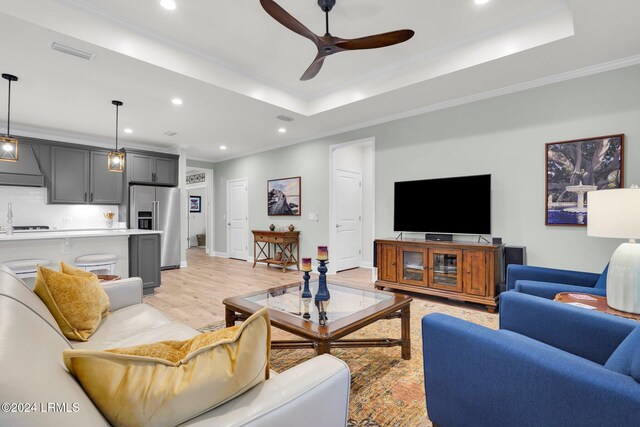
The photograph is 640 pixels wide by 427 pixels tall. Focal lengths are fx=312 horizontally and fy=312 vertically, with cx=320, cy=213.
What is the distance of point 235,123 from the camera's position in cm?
511

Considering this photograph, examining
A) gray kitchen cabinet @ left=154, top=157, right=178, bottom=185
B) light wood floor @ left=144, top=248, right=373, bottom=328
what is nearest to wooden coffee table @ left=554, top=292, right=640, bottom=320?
light wood floor @ left=144, top=248, right=373, bottom=328

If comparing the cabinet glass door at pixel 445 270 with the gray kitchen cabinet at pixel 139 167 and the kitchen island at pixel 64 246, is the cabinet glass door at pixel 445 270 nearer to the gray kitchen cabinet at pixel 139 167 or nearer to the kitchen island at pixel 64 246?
the kitchen island at pixel 64 246

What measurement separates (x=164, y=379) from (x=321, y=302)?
1.70 metres

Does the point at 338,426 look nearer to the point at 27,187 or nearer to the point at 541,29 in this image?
the point at 541,29

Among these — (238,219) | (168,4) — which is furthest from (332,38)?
(238,219)

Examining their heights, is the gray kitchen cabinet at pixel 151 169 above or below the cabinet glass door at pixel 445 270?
above

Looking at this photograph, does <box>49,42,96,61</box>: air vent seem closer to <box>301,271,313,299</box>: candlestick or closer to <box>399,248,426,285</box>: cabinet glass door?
<box>301,271,313,299</box>: candlestick

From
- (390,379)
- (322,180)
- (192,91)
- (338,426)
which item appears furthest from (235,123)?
(338,426)

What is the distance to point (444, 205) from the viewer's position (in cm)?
410

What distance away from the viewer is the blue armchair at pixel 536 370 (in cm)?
95

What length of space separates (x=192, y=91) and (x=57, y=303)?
285 centimetres

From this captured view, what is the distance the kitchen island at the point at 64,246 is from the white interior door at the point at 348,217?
3.03m

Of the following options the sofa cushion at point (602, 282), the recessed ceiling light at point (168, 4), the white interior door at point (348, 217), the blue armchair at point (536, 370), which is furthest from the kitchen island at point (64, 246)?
the sofa cushion at point (602, 282)

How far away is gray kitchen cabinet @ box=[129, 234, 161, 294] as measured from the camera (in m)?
4.22
